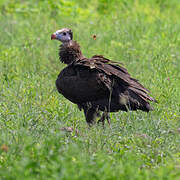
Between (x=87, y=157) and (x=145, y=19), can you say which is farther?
(x=145, y=19)

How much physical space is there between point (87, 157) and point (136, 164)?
20.6 inches

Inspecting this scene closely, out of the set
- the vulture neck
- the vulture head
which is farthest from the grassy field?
the vulture head

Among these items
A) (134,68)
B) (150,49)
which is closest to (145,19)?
(150,49)

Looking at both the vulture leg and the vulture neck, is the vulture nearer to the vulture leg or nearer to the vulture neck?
the vulture leg

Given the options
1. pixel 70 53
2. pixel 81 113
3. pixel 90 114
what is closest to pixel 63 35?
pixel 70 53

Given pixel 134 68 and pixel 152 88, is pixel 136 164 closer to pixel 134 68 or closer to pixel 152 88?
pixel 152 88

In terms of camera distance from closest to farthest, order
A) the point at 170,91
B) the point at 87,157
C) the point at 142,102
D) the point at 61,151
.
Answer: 1. the point at 61,151
2. the point at 87,157
3. the point at 142,102
4. the point at 170,91

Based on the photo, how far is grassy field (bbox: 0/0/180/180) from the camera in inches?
151

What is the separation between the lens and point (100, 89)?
19.1 ft

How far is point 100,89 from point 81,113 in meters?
0.79

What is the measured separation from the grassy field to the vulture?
0.19 m

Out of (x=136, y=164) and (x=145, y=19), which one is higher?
(x=145, y=19)

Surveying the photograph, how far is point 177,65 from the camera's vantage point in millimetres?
8039

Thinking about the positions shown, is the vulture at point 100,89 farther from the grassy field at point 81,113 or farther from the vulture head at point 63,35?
the vulture head at point 63,35
